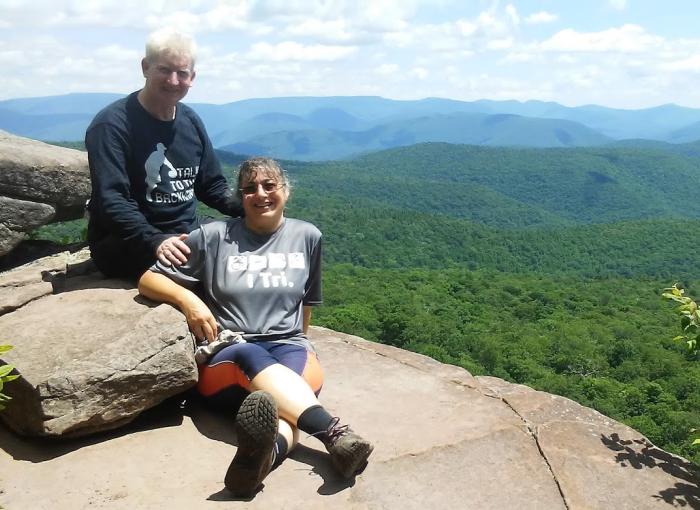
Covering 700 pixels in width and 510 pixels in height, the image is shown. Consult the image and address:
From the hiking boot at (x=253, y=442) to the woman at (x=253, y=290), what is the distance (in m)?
0.31

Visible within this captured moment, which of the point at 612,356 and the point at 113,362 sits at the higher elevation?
the point at 113,362

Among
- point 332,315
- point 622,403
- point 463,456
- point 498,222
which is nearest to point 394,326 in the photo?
point 332,315

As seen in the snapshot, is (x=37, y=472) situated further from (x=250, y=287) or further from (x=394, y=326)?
(x=394, y=326)

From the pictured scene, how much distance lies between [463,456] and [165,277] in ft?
6.10

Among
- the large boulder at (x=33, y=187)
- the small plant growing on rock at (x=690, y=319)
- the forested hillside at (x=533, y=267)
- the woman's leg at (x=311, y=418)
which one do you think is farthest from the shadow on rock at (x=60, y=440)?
the small plant growing on rock at (x=690, y=319)

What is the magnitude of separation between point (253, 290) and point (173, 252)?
48 centimetres

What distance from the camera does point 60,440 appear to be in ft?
10.2

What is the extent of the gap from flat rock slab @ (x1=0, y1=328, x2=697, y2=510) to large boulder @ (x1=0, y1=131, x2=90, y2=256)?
6.23ft

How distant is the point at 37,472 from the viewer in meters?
2.88

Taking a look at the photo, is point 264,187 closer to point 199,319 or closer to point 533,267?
point 199,319

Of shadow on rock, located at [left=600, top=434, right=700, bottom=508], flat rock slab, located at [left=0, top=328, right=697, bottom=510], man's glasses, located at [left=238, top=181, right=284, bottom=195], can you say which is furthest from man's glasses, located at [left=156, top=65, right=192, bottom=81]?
shadow on rock, located at [left=600, top=434, right=700, bottom=508]

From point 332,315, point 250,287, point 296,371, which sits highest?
point 250,287

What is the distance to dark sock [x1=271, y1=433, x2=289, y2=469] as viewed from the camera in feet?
9.35

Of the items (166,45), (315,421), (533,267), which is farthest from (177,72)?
(533,267)
